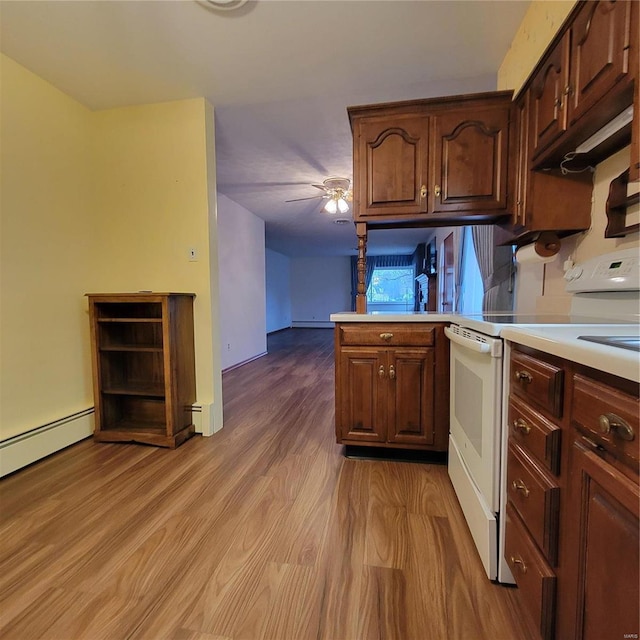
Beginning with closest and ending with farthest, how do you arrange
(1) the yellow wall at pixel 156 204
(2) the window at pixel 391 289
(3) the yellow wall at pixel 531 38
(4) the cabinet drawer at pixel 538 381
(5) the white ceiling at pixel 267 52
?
(4) the cabinet drawer at pixel 538 381
(3) the yellow wall at pixel 531 38
(5) the white ceiling at pixel 267 52
(1) the yellow wall at pixel 156 204
(2) the window at pixel 391 289

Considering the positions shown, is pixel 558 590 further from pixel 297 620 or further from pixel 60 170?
pixel 60 170

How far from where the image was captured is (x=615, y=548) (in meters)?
0.56

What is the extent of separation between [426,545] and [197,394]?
5.71 ft

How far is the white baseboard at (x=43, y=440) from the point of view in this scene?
1.79m

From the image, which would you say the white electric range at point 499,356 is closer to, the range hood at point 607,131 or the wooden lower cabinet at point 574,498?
the wooden lower cabinet at point 574,498

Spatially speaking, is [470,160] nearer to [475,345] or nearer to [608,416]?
[475,345]

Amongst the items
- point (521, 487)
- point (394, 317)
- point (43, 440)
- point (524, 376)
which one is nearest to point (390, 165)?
point (394, 317)

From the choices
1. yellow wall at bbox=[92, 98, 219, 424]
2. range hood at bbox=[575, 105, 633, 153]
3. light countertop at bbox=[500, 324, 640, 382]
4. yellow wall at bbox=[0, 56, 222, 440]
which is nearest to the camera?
light countertop at bbox=[500, 324, 640, 382]

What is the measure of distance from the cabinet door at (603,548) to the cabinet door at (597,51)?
105 cm

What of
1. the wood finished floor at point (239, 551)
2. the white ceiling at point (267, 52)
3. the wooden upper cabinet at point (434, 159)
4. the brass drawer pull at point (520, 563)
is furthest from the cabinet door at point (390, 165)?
the brass drawer pull at point (520, 563)

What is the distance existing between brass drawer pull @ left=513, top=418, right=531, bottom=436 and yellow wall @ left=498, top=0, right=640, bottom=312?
740mm

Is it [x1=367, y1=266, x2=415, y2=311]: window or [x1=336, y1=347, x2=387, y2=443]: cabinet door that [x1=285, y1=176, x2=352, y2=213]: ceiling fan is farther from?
[x1=367, y1=266, x2=415, y2=311]: window

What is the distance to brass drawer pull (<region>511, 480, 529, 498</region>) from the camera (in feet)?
2.91

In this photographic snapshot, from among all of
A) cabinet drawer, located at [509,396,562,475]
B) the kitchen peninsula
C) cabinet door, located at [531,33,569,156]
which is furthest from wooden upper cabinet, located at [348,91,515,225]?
cabinet drawer, located at [509,396,562,475]
